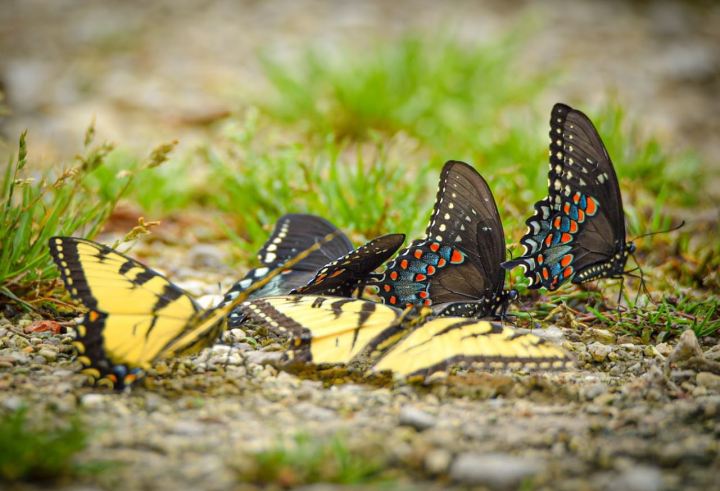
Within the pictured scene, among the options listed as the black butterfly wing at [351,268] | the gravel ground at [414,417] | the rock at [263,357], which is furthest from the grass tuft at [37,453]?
the black butterfly wing at [351,268]

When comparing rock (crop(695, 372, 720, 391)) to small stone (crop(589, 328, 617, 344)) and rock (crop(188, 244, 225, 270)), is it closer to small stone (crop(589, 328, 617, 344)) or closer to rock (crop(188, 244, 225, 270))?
small stone (crop(589, 328, 617, 344))

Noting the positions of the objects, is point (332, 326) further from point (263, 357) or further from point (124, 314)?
point (124, 314)

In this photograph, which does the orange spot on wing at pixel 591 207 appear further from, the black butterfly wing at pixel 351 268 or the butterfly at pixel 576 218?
the black butterfly wing at pixel 351 268

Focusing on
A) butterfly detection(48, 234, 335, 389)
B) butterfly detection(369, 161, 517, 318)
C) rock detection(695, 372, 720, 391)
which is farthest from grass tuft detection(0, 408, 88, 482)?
rock detection(695, 372, 720, 391)

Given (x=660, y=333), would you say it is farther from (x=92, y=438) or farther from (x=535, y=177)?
(x=92, y=438)

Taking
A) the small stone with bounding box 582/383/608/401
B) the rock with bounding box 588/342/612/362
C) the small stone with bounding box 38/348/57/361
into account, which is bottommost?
the small stone with bounding box 582/383/608/401

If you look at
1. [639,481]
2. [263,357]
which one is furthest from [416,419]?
[263,357]

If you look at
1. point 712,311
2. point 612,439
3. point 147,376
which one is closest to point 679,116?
point 712,311
